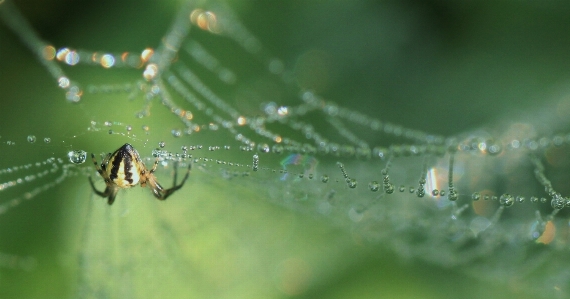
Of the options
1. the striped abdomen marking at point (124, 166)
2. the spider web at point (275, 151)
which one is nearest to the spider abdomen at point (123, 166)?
the striped abdomen marking at point (124, 166)

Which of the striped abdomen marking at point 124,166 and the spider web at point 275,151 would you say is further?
the spider web at point 275,151

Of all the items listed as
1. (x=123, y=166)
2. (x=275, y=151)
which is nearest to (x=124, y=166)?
(x=123, y=166)

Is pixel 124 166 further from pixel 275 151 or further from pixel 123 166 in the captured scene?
pixel 275 151

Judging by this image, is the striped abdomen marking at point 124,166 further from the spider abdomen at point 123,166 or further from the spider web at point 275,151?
the spider web at point 275,151

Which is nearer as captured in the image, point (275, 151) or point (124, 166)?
point (124, 166)

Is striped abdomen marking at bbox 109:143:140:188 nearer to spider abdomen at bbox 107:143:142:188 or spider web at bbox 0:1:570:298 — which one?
spider abdomen at bbox 107:143:142:188

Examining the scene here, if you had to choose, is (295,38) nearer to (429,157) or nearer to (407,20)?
(407,20)

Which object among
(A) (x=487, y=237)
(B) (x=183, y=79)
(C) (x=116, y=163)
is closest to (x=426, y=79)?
(A) (x=487, y=237)

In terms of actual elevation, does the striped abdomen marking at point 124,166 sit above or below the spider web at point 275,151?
below

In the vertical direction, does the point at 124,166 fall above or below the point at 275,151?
below
